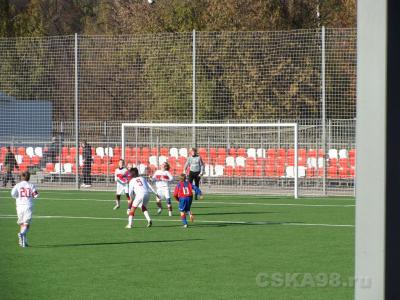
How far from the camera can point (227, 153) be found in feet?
106

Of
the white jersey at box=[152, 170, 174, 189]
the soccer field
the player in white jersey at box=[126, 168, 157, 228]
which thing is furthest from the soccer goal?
the player in white jersey at box=[126, 168, 157, 228]

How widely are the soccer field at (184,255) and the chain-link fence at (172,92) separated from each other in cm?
600

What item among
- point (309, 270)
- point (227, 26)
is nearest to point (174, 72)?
point (227, 26)

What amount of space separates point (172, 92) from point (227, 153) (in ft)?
12.3

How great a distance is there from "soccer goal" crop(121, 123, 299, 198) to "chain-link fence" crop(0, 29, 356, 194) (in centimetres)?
19

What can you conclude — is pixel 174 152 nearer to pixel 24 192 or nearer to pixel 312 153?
pixel 312 153

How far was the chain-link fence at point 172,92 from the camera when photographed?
102 ft

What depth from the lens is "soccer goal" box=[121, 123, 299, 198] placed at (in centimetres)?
3127

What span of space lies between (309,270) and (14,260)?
4.99 m

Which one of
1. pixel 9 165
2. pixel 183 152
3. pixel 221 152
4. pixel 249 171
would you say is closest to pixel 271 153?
Answer: pixel 249 171

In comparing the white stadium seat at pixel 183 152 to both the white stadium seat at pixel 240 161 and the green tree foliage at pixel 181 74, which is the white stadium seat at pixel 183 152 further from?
the white stadium seat at pixel 240 161

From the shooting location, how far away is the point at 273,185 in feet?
103

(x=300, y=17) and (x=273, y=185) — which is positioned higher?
(x=300, y=17)

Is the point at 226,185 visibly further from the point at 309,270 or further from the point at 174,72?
the point at 309,270
